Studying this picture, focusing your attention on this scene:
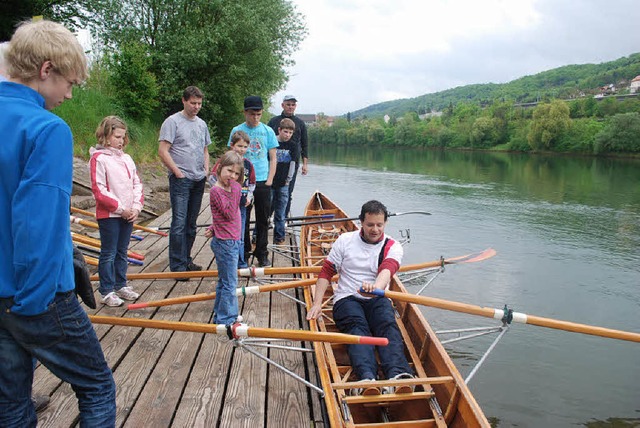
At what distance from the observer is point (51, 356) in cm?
191

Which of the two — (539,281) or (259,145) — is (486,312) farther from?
(539,281)

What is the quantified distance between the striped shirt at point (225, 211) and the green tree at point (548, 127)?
64.5 metres

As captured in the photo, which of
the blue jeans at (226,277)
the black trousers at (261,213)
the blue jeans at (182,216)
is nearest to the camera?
the blue jeans at (226,277)

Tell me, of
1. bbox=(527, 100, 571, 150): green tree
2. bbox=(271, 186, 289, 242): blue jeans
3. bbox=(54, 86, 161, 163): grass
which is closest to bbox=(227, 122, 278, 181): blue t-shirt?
bbox=(271, 186, 289, 242): blue jeans

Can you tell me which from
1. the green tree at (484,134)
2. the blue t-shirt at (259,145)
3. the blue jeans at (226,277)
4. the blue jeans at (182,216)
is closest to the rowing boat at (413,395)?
the blue jeans at (226,277)

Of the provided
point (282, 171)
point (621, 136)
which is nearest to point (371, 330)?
point (282, 171)

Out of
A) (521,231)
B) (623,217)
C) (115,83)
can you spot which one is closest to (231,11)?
(115,83)

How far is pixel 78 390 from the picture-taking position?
2.08 metres

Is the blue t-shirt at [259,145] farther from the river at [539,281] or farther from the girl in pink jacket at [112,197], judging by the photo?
the river at [539,281]

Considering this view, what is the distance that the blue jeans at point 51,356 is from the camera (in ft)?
6.07

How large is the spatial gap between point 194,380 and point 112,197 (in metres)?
1.98

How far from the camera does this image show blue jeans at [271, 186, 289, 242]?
7446mm

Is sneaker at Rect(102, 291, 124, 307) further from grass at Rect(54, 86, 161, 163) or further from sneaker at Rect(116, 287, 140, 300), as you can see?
grass at Rect(54, 86, 161, 163)

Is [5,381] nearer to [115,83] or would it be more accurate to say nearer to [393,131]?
[115,83]
